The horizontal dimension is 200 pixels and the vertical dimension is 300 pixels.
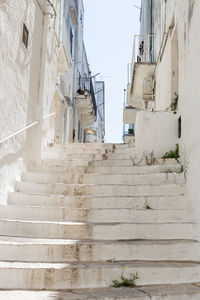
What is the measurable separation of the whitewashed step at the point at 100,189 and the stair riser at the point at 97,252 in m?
1.16

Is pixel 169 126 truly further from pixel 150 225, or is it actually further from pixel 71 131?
pixel 71 131

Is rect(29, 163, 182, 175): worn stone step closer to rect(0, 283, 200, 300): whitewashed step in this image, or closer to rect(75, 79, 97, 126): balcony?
rect(0, 283, 200, 300): whitewashed step

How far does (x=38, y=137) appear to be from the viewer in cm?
620

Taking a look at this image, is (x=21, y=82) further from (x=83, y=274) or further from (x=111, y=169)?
(x=83, y=274)

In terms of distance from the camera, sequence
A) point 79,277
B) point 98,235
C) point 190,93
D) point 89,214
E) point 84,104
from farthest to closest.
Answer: point 84,104, point 190,93, point 89,214, point 98,235, point 79,277

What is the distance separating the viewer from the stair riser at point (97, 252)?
3539mm

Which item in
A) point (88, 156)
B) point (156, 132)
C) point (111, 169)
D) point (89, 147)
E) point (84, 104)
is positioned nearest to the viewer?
point (111, 169)

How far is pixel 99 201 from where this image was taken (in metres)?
4.66

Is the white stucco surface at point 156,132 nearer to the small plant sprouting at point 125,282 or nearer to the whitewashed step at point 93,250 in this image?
the whitewashed step at point 93,250

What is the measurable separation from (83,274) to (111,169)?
264 centimetres

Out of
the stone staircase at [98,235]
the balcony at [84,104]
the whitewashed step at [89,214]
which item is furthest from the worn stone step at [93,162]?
the balcony at [84,104]

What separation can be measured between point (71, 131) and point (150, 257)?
1308 cm

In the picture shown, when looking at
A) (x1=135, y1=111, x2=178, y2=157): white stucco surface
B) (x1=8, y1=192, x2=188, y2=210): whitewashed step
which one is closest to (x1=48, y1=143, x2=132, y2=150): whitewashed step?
(x1=135, y1=111, x2=178, y2=157): white stucco surface

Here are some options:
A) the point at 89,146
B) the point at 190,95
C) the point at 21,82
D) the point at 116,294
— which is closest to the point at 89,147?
the point at 89,146
